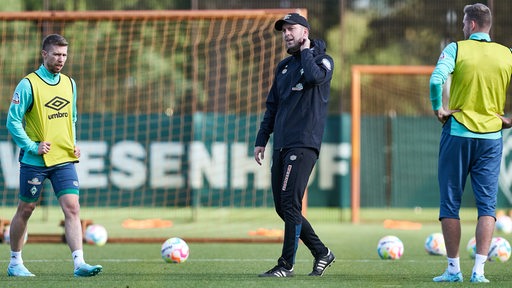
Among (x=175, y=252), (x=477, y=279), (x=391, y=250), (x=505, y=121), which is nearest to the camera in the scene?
(x=477, y=279)

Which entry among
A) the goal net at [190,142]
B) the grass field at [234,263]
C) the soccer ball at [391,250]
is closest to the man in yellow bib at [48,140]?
the grass field at [234,263]

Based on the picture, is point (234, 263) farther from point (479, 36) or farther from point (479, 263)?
point (479, 36)

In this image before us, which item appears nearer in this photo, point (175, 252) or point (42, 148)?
point (42, 148)

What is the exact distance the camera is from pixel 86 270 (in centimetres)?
793

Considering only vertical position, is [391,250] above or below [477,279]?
below

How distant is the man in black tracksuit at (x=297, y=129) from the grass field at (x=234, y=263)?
30cm

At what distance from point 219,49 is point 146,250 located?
8401 millimetres

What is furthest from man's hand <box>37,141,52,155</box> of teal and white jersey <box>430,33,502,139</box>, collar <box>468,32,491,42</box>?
collar <box>468,32,491,42</box>

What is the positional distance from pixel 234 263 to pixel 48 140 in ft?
8.03

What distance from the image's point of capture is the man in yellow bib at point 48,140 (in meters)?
8.09

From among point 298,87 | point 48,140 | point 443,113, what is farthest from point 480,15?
point 48,140

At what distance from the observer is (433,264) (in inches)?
379

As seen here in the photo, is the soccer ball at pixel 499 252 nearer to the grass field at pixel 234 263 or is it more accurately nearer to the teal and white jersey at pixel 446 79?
the grass field at pixel 234 263

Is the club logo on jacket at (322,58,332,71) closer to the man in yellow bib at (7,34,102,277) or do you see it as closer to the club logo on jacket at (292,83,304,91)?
the club logo on jacket at (292,83,304,91)
